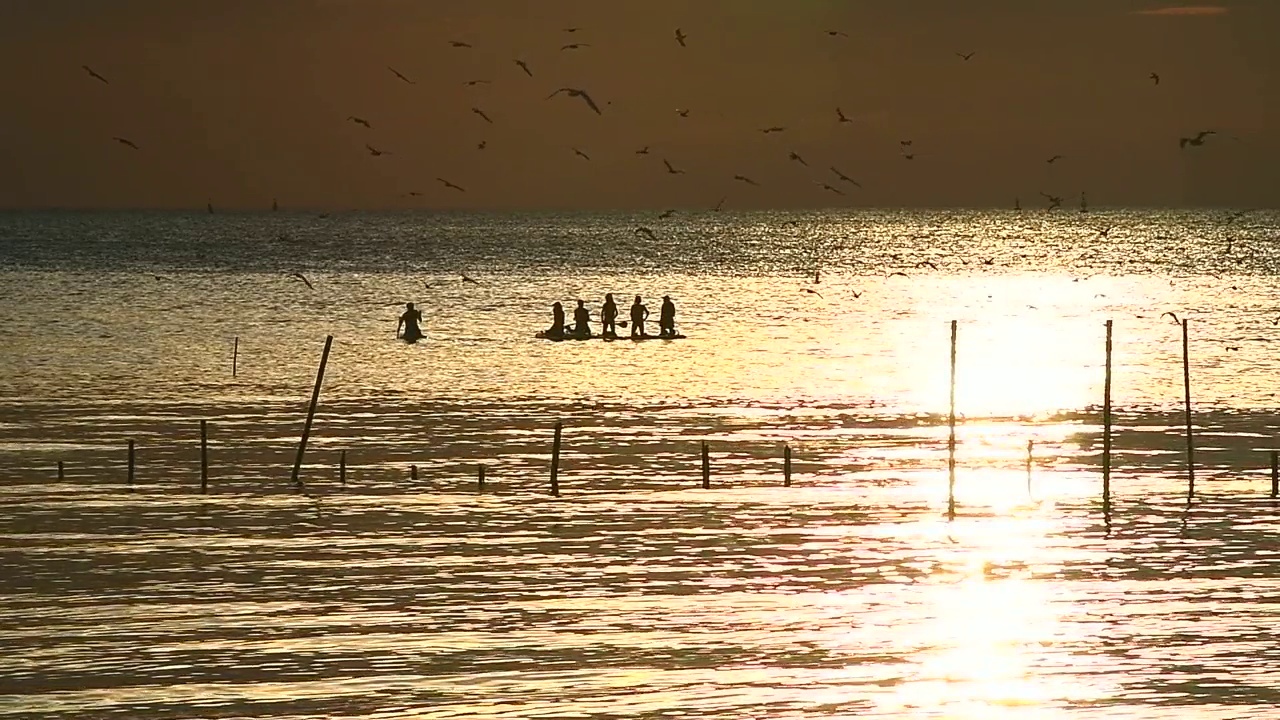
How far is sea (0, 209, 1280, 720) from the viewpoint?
21969mm

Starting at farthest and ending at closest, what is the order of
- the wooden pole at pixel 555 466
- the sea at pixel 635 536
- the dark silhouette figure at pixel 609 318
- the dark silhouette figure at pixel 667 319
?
the dark silhouette figure at pixel 667 319 < the dark silhouette figure at pixel 609 318 < the wooden pole at pixel 555 466 < the sea at pixel 635 536

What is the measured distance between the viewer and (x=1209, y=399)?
54812 millimetres

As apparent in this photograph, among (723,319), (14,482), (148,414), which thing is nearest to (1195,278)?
(723,319)

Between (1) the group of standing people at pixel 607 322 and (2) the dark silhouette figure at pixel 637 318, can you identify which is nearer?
(2) the dark silhouette figure at pixel 637 318

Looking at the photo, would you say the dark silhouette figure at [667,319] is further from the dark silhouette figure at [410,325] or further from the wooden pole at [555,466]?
the wooden pole at [555,466]

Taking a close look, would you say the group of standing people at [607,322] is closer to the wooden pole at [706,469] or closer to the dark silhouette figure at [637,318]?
the dark silhouette figure at [637,318]

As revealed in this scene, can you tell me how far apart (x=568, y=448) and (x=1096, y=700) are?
76.1ft

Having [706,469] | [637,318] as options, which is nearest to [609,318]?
[637,318]

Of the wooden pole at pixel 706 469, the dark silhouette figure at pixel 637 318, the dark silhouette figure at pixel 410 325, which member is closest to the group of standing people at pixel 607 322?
the dark silhouette figure at pixel 637 318

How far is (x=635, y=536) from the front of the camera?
103 feet

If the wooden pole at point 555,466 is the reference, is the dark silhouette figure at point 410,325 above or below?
above

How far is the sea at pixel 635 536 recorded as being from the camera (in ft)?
72.1

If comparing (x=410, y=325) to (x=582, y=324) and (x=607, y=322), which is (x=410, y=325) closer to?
(x=582, y=324)

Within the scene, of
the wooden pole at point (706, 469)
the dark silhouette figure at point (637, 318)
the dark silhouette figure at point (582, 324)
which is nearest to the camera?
the wooden pole at point (706, 469)
